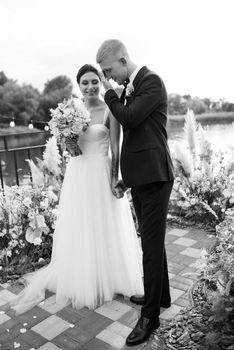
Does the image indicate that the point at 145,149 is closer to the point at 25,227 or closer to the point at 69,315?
the point at 69,315

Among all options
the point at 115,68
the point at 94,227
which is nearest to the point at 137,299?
the point at 94,227

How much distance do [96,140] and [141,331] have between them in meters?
1.65

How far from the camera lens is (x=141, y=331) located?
8.64 feet

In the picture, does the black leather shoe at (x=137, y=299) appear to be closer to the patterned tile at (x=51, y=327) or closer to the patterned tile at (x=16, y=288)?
the patterned tile at (x=51, y=327)

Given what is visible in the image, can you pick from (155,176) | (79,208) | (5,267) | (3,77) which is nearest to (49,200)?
(5,267)

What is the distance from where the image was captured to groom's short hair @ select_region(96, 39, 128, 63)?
7.83 ft

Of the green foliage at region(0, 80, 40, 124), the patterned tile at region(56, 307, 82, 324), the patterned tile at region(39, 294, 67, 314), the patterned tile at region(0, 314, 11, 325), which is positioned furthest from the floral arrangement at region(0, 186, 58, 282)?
the green foliage at region(0, 80, 40, 124)

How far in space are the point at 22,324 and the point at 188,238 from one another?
2532 millimetres

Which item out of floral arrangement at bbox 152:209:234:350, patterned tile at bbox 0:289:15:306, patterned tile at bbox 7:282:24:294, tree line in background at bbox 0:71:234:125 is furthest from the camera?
tree line in background at bbox 0:71:234:125

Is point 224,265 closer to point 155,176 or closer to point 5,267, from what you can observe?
point 155,176

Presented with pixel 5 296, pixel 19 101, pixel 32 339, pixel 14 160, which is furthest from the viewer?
Result: pixel 19 101

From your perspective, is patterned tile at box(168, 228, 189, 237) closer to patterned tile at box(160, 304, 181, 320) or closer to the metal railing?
patterned tile at box(160, 304, 181, 320)

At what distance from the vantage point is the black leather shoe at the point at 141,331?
8.52 feet

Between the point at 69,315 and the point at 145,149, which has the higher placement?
the point at 145,149
